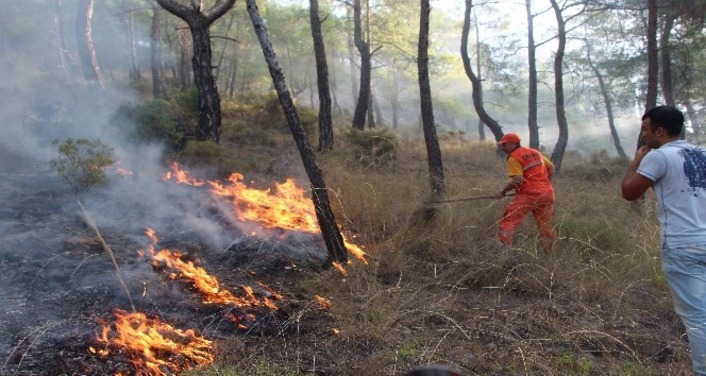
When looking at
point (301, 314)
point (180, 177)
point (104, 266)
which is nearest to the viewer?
point (301, 314)

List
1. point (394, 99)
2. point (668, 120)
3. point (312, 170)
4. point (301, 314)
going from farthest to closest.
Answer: point (394, 99), point (312, 170), point (301, 314), point (668, 120)

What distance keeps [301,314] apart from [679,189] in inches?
112

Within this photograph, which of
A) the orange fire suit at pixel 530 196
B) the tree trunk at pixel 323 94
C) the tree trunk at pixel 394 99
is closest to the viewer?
the orange fire suit at pixel 530 196

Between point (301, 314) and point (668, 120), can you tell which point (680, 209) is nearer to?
point (668, 120)

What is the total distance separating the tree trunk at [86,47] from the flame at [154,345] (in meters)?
13.9

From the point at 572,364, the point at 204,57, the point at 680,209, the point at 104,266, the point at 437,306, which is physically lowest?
the point at 572,364

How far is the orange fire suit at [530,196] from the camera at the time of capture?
5.70 metres

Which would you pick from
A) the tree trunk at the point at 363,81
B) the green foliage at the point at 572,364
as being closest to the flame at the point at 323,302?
the green foliage at the point at 572,364

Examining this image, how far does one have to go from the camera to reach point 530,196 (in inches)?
228

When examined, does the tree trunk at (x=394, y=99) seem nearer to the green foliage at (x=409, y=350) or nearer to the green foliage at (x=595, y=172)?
the green foliage at (x=595, y=172)

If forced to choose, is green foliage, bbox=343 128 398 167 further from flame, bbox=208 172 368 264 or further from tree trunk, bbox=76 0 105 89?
tree trunk, bbox=76 0 105 89

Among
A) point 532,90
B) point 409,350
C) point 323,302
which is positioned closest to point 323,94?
point 532,90

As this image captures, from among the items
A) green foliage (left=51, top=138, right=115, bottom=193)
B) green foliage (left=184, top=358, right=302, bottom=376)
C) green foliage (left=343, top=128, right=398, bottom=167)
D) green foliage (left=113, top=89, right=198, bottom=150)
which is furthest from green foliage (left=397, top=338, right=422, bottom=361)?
green foliage (left=113, top=89, right=198, bottom=150)

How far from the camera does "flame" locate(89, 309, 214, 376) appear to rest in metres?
3.19
